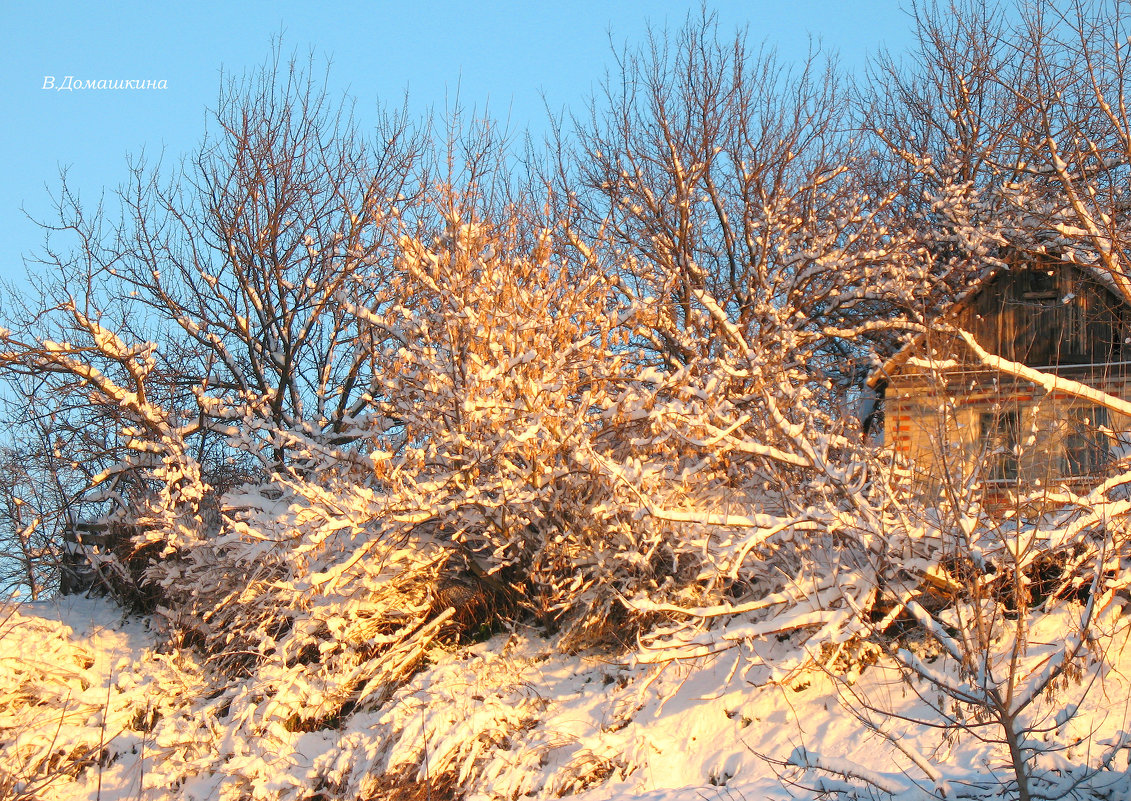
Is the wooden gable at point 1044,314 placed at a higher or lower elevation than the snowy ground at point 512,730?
higher

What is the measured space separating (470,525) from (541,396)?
1.46 metres

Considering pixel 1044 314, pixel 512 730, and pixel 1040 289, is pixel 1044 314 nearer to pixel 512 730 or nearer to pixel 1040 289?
pixel 1040 289

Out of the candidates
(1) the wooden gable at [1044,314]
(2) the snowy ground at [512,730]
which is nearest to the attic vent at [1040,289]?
(1) the wooden gable at [1044,314]

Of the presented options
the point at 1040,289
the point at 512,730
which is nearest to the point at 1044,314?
the point at 1040,289

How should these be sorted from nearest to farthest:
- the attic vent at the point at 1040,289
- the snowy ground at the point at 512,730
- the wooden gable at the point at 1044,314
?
1. the snowy ground at the point at 512,730
2. the wooden gable at the point at 1044,314
3. the attic vent at the point at 1040,289

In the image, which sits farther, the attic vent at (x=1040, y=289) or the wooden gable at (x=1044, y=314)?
the attic vent at (x=1040, y=289)

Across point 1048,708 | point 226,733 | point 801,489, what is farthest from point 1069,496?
point 226,733

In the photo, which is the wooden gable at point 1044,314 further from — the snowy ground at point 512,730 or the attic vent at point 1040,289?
the snowy ground at point 512,730

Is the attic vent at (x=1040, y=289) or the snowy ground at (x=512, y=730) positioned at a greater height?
the attic vent at (x=1040, y=289)

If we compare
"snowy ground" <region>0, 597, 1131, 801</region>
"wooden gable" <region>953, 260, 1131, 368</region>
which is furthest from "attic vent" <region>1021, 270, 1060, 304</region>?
"snowy ground" <region>0, 597, 1131, 801</region>

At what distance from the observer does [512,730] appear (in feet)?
23.4

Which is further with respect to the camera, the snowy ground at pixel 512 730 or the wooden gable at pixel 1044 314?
the wooden gable at pixel 1044 314

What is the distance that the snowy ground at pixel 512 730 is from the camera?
600 cm

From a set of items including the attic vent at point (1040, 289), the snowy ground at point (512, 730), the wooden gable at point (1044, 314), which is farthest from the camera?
the attic vent at point (1040, 289)
